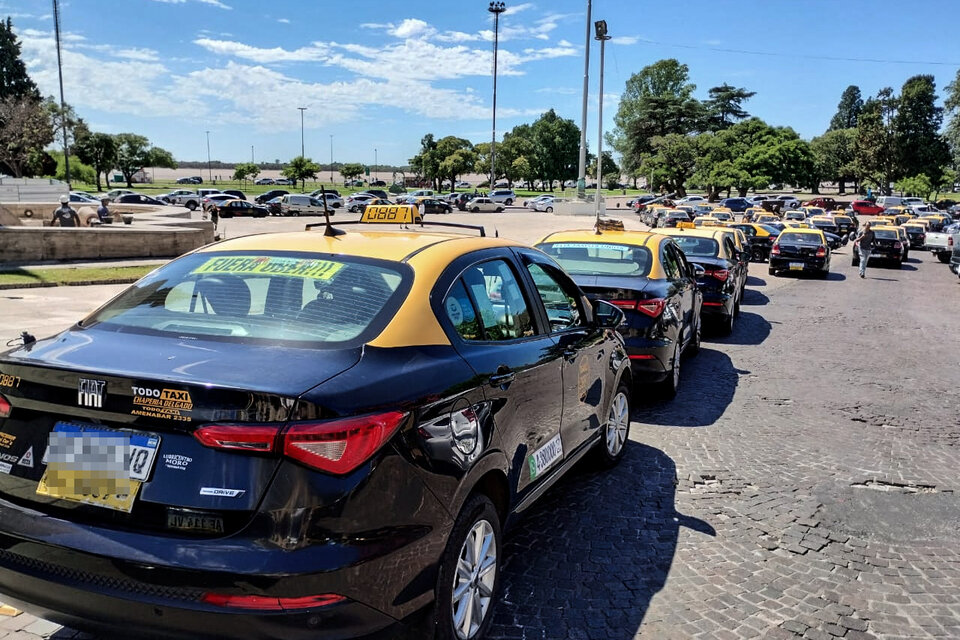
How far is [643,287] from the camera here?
7293mm

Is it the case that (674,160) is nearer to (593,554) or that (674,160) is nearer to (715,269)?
(715,269)

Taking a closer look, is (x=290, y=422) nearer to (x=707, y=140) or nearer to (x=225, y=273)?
(x=225, y=273)

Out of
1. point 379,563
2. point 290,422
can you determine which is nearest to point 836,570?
point 379,563

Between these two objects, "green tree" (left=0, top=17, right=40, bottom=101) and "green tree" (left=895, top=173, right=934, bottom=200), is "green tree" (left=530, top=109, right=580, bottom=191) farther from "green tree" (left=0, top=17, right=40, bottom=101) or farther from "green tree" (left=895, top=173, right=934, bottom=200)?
"green tree" (left=0, top=17, right=40, bottom=101)

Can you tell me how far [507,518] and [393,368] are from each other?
1.13 m

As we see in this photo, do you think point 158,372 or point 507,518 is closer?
point 158,372

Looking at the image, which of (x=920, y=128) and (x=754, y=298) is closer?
(x=754, y=298)

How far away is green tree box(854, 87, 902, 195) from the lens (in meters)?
88.2

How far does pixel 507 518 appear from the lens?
10.9ft

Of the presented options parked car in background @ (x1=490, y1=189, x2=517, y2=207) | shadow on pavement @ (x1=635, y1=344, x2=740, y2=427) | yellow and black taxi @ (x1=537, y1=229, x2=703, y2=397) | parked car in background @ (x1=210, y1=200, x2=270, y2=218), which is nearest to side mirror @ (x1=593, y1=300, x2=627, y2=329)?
yellow and black taxi @ (x1=537, y1=229, x2=703, y2=397)

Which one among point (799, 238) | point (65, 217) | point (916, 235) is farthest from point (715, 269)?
point (916, 235)

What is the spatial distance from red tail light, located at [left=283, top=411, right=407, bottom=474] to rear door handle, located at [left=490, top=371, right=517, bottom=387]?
84 centimetres

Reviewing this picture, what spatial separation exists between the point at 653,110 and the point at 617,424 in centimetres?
9754

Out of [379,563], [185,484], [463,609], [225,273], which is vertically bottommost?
[463,609]
